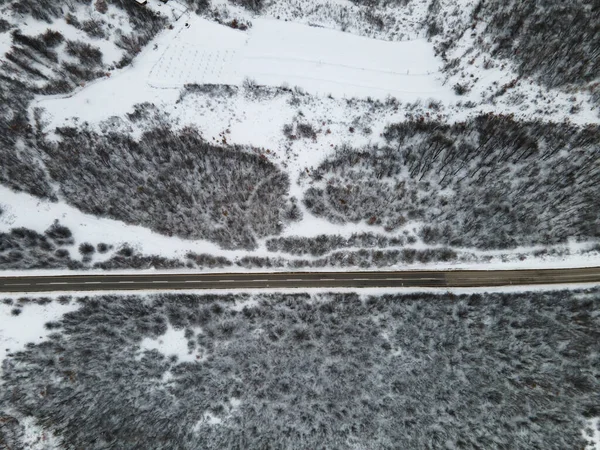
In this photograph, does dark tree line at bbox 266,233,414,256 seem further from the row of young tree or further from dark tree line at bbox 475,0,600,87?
dark tree line at bbox 475,0,600,87

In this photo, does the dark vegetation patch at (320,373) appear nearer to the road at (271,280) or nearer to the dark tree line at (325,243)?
the road at (271,280)

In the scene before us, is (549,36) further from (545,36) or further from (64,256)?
(64,256)

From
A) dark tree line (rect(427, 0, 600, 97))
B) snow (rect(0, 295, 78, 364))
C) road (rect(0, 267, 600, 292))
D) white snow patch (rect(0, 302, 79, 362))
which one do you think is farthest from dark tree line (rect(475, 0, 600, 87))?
snow (rect(0, 295, 78, 364))

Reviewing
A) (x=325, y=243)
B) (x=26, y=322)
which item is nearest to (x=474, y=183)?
(x=325, y=243)

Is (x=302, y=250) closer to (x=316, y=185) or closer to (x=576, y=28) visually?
(x=316, y=185)

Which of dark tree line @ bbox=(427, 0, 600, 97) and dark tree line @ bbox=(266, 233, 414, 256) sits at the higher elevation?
dark tree line @ bbox=(427, 0, 600, 97)

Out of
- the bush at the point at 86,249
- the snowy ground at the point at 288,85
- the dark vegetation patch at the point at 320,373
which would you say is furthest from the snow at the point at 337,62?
the bush at the point at 86,249

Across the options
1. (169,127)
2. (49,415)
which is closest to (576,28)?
(169,127)
